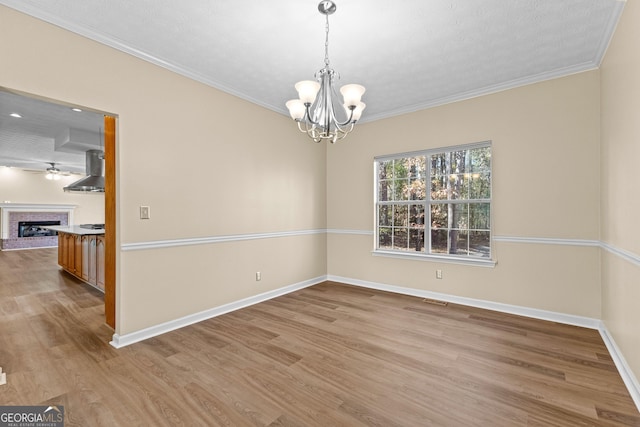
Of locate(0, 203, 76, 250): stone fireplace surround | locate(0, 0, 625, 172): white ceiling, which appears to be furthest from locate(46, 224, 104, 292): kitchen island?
locate(0, 203, 76, 250): stone fireplace surround

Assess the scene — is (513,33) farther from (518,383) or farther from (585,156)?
(518,383)

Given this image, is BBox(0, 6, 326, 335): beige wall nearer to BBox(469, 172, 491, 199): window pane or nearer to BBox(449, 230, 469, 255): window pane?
BBox(449, 230, 469, 255): window pane

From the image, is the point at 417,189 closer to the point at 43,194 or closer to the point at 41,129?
the point at 41,129

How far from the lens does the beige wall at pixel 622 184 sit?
189 centimetres

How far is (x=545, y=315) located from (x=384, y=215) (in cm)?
226

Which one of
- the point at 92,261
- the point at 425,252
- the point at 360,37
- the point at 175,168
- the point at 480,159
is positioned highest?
the point at 360,37

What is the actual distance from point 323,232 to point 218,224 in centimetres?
204

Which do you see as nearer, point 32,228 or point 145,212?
point 145,212

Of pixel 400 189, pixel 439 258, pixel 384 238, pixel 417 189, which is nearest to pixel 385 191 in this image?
pixel 400 189

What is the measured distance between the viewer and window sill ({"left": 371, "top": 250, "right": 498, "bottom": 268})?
3553 millimetres

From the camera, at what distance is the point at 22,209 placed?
893cm

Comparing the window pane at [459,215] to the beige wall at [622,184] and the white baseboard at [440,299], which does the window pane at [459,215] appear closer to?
the white baseboard at [440,299]

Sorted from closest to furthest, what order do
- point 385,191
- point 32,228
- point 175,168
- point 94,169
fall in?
point 175,168
point 385,191
point 94,169
point 32,228

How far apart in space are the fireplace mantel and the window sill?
35.1 feet
